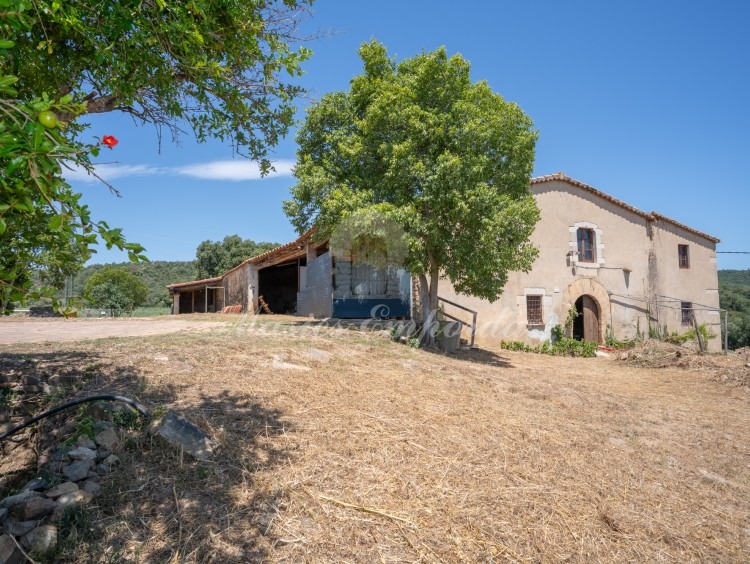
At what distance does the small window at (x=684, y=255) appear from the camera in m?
18.8

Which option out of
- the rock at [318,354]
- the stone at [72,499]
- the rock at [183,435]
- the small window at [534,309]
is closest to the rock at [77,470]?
the stone at [72,499]


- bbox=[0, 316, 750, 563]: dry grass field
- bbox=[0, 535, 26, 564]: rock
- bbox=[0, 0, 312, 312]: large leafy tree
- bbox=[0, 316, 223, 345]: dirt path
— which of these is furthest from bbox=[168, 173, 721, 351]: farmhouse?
bbox=[0, 535, 26, 564]: rock

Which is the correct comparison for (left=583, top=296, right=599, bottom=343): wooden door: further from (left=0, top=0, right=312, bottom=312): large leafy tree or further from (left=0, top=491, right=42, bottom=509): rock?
(left=0, top=491, right=42, bottom=509): rock

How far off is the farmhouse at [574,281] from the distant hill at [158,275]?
32834 mm

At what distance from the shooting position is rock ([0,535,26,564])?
248 centimetres

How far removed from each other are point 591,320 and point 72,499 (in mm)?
17855

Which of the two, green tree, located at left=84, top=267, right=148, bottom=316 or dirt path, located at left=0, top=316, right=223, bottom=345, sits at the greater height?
green tree, located at left=84, top=267, right=148, bottom=316

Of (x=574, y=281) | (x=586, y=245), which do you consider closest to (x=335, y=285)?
(x=574, y=281)

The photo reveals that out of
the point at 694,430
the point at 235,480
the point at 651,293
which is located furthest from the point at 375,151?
the point at 651,293

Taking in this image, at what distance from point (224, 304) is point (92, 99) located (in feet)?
72.8

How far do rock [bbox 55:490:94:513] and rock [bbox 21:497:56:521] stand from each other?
0.04 m

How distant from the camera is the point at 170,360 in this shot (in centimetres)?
569

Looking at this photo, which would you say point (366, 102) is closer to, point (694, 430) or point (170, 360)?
point (170, 360)

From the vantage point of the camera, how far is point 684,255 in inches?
744
